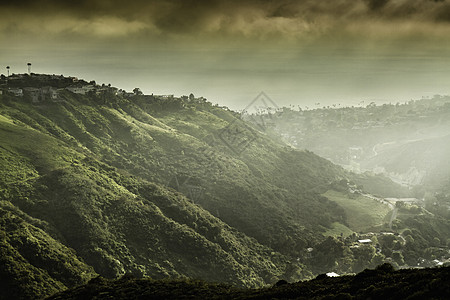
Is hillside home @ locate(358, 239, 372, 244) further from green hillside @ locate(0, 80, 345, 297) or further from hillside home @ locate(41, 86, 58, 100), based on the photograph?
hillside home @ locate(41, 86, 58, 100)

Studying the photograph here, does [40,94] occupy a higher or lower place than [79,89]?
lower

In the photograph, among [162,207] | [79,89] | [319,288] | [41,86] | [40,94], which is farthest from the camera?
[79,89]

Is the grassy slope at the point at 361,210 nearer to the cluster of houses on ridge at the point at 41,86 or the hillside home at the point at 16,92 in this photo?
the cluster of houses on ridge at the point at 41,86

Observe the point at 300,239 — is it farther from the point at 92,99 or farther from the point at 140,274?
the point at 92,99

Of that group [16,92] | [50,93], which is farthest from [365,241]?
[16,92]

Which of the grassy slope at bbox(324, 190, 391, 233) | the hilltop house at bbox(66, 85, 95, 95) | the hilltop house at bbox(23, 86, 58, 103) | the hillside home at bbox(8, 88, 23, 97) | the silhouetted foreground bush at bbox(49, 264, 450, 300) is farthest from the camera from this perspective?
the hilltop house at bbox(66, 85, 95, 95)

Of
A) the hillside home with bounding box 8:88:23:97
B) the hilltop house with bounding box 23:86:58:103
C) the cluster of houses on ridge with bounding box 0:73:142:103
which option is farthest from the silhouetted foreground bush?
the cluster of houses on ridge with bounding box 0:73:142:103

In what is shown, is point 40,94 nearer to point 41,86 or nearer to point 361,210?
point 41,86

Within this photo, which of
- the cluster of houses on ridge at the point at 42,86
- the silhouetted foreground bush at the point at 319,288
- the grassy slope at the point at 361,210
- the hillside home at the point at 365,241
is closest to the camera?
the silhouetted foreground bush at the point at 319,288

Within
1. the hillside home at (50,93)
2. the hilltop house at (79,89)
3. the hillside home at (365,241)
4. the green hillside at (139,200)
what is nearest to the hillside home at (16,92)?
the green hillside at (139,200)
